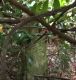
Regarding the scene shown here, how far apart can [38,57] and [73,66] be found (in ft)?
3.32

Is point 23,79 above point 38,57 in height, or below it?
below

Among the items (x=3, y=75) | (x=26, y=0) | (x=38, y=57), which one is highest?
(x=26, y=0)

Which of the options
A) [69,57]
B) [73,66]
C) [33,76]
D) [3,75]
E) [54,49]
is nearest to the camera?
[3,75]

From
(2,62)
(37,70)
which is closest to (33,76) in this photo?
(37,70)

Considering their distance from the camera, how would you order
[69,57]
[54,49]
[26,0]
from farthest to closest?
[69,57] < [54,49] < [26,0]

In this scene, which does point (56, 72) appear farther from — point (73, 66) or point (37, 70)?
point (37, 70)

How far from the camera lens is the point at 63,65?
336cm

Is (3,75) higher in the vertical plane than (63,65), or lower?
higher

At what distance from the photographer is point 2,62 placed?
697mm

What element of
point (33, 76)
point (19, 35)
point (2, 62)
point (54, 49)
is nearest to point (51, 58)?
point (54, 49)

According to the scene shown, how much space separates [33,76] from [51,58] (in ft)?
2.21

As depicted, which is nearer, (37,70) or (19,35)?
(19,35)

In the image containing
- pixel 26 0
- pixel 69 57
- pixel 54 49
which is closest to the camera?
pixel 26 0

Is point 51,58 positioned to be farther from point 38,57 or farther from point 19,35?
point 19,35
